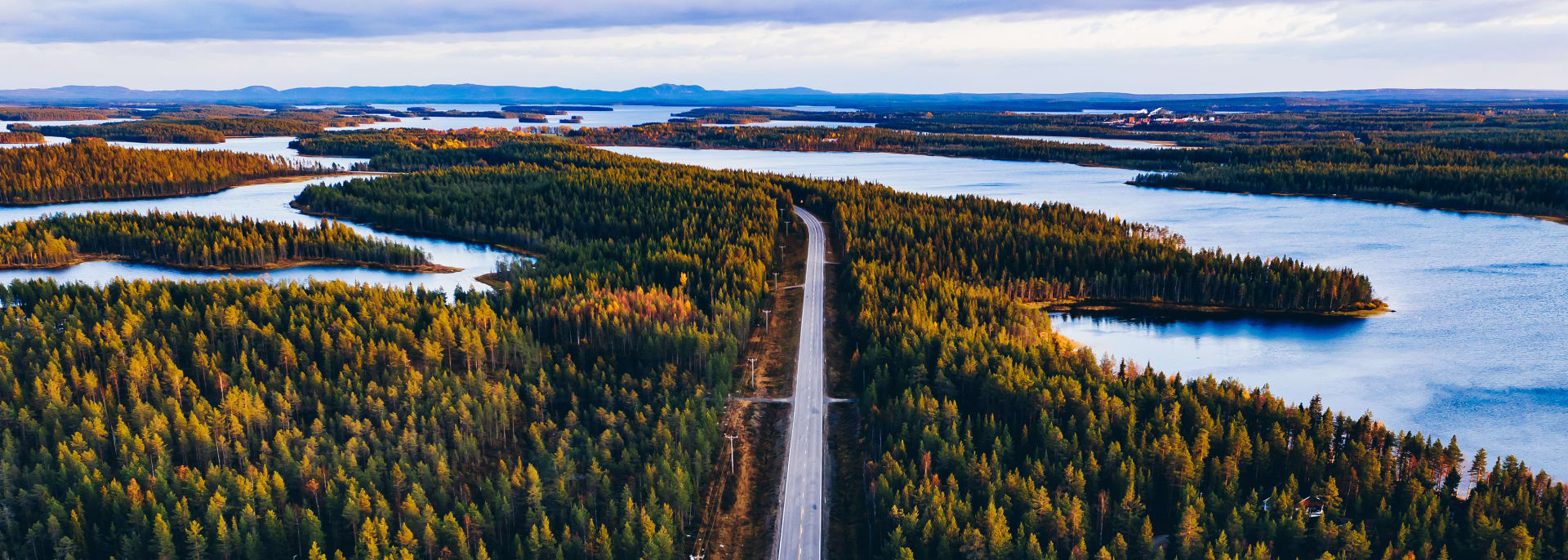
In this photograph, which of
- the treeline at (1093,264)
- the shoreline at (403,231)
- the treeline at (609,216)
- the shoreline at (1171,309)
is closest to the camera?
the shoreline at (1171,309)

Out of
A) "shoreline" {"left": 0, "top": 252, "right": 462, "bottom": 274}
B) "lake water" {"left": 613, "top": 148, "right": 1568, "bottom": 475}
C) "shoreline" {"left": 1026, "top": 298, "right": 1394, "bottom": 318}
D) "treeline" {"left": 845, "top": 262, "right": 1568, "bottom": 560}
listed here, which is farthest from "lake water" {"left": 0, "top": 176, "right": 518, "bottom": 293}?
"lake water" {"left": 613, "top": 148, "right": 1568, "bottom": 475}

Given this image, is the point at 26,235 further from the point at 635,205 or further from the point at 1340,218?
the point at 1340,218

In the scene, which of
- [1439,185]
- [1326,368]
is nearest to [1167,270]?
A: [1326,368]

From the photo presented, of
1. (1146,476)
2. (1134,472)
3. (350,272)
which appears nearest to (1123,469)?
(1134,472)

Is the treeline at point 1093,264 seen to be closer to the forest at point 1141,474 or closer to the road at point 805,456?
the road at point 805,456

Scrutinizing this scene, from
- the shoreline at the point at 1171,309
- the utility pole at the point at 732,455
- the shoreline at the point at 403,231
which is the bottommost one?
the utility pole at the point at 732,455

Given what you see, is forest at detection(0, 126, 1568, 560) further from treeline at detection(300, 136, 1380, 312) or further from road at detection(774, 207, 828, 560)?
road at detection(774, 207, 828, 560)

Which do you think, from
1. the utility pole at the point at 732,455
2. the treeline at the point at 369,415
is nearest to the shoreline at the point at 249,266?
the treeline at the point at 369,415
